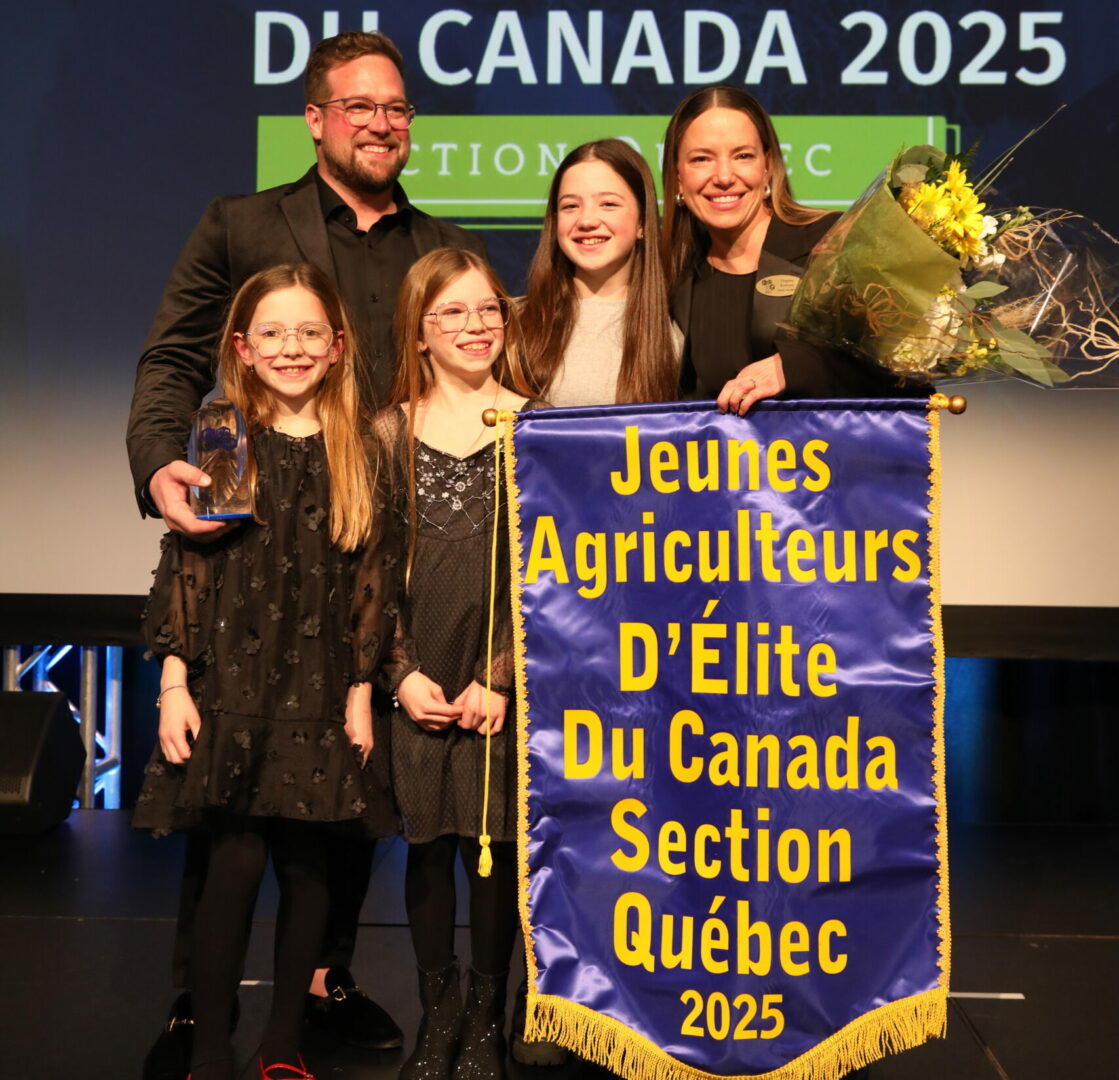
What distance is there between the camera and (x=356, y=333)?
2480 mm

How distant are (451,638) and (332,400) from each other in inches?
17.4

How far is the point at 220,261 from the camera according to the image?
262 centimetres

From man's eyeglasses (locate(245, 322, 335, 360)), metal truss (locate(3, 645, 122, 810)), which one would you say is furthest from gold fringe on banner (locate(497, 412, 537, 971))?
metal truss (locate(3, 645, 122, 810))

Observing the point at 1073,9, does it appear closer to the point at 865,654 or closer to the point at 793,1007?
the point at 865,654

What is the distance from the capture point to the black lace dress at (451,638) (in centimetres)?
216

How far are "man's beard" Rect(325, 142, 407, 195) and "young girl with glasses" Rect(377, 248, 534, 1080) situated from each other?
374mm

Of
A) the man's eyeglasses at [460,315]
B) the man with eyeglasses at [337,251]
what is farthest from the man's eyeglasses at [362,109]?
the man's eyeglasses at [460,315]

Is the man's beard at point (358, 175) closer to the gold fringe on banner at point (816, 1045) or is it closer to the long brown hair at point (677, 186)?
the long brown hair at point (677, 186)

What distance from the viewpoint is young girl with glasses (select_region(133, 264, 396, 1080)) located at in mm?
2084

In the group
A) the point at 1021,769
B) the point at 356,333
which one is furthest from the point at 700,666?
the point at 1021,769

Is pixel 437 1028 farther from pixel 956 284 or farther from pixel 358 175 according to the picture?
pixel 358 175

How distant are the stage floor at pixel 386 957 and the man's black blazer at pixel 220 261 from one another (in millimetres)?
1171

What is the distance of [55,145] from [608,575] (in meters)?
2.59

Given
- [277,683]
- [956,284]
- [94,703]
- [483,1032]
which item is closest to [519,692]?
[277,683]
